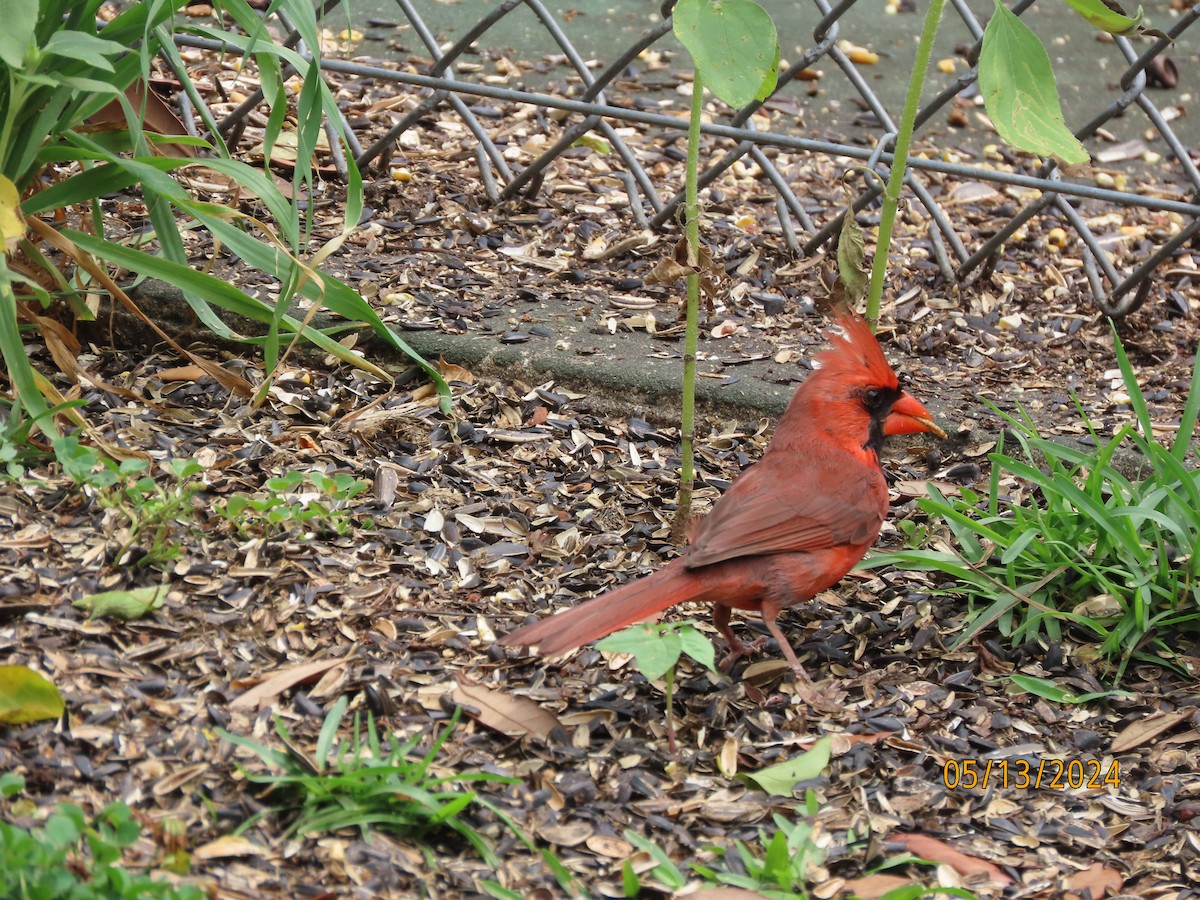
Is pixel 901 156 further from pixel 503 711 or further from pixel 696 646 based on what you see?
pixel 503 711

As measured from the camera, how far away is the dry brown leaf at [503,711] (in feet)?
8.25

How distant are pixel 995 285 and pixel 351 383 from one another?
1.92 m

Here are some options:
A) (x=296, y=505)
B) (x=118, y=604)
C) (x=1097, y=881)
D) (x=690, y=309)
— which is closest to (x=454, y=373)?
(x=296, y=505)

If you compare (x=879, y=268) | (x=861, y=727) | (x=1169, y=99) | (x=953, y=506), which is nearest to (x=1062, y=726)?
(x=861, y=727)

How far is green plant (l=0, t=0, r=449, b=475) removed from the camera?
2.82 m

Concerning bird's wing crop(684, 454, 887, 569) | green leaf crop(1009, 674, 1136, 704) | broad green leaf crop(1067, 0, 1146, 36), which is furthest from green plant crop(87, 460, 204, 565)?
broad green leaf crop(1067, 0, 1146, 36)

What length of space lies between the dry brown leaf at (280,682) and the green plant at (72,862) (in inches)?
16.3

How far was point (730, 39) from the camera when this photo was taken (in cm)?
248

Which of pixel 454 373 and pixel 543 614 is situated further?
pixel 454 373

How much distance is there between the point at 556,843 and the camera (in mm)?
2254

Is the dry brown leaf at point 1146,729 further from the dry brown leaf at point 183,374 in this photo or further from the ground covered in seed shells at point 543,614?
the dry brown leaf at point 183,374

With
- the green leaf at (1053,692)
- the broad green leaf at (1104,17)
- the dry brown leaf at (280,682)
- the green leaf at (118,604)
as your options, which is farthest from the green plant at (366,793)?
the broad green leaf at (1104,17)

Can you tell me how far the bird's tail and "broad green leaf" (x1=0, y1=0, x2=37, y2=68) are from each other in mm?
1377

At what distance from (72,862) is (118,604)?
2.21ft
